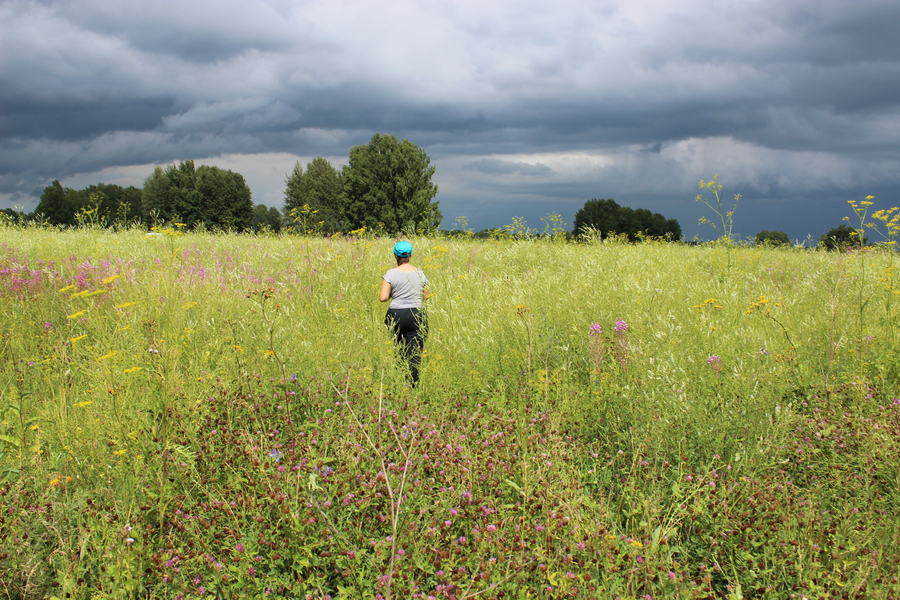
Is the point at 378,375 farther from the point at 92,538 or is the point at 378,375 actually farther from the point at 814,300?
the point at 814,300

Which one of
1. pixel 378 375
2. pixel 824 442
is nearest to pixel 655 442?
pixel 824 442

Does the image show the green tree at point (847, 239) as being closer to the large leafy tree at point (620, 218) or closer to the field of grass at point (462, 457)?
the field of grass at point (462, 457)

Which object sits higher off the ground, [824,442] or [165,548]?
[824,442]

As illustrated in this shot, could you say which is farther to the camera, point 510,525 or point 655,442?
point 655,442

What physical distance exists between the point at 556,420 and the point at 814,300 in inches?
192

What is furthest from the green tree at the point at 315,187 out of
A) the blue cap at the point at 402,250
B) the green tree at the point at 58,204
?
the blue cap at the point at 402,250

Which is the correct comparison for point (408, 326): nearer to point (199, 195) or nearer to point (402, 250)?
point (402, 250)

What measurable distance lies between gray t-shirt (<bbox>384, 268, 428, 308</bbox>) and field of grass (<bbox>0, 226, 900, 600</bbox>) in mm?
793

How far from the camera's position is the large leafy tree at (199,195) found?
178 ft

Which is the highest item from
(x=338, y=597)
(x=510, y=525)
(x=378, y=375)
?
(x=378, y=375)

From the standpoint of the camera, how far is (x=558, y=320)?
5121 millimetres

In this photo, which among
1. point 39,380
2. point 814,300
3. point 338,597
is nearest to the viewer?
point 338,597

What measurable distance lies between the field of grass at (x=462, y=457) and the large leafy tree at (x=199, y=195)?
55.1 metres

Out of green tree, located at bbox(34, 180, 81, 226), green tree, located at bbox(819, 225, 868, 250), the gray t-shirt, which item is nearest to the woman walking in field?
the gray t-shirt
